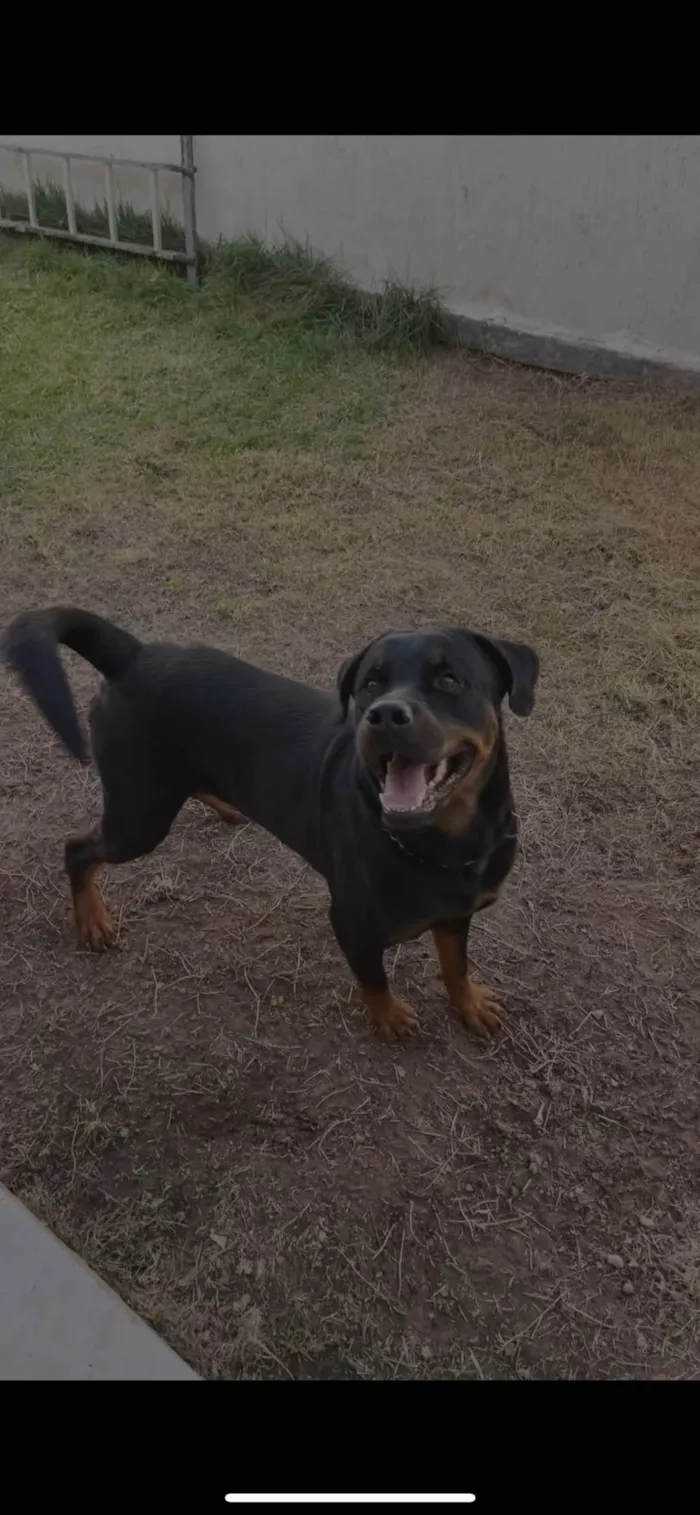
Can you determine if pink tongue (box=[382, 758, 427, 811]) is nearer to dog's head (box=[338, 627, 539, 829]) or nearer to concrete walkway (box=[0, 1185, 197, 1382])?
dog's head (box=[338, 627, 539, 829])

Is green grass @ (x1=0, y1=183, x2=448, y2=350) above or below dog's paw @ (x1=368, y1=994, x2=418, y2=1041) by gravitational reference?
A: above

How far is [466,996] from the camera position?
2424 mm

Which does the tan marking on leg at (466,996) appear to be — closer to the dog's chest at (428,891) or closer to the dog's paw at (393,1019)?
the dog's paw at (393,1019)

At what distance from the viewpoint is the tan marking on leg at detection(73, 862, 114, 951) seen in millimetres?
2654

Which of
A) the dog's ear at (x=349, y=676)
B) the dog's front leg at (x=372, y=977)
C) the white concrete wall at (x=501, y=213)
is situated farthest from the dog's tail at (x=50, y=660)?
the white concrete wall at (x=501, y=213)

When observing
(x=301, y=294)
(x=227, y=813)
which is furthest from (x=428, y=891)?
(x=301, y=294)

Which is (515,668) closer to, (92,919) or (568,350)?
(92,919)

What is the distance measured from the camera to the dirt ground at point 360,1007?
6.59ft

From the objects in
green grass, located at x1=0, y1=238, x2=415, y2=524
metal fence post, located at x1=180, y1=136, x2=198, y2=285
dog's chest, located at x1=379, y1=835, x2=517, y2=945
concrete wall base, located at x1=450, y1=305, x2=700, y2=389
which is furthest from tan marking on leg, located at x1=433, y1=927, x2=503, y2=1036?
metal fence post, located at x1=180, y1=136, x2=198, y2=285

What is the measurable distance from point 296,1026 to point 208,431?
3.46 metres

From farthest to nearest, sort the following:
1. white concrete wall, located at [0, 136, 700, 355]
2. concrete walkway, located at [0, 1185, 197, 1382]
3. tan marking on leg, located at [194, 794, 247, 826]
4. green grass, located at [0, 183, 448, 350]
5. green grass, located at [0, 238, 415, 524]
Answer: green grass, located at [0, 183, 448, 350]
white concrete wall, located at [0, 136, 700, 355]
green grass, located at [0, 238, 415, 524]
tan marking on leg, located at [194, 794, 247, 826]
concrete walkway, located at [0, 1185, 197, 1382]

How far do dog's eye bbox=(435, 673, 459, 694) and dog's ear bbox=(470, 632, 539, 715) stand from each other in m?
0.13

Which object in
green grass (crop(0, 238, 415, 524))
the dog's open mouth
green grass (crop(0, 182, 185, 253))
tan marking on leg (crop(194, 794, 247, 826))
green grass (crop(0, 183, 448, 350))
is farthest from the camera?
green grass (crop(0, 182, 185, 253))

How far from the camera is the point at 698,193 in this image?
16.5 ft
